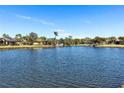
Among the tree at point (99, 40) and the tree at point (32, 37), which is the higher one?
the tree at point (32, 37)

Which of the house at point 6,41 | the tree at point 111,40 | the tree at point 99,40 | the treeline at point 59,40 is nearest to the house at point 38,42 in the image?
the treeline at point 59,40

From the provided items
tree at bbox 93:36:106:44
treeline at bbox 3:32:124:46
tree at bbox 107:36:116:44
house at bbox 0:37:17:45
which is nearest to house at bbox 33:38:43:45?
treeline at bbox 3:32:124:46

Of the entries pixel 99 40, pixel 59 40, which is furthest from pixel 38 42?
pixel 99 40

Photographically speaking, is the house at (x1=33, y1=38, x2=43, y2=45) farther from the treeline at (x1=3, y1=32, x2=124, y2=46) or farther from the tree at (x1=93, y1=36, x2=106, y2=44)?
the tree at (x1=93, y1=36, x2=106, y2=44)

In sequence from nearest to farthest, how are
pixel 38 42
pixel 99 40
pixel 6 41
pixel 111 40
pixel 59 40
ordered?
pixel 6 41 < pixel 38 42 < pixel 111 40 < pixel 99 40 < pixel 59 40

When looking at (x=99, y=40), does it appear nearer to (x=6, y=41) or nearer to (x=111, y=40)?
(x=111, y=40)

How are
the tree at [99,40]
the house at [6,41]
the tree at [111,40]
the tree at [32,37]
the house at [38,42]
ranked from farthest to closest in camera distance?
the tree at [99,40] < the tree at [111,40] < the house at [38,42] < the tree at [32,37] < the house at [6,41]

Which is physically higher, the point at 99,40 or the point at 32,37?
the point at 32,37

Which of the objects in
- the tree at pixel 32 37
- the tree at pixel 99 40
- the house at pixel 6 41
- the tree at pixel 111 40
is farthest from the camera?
the tree at pixel 99 40

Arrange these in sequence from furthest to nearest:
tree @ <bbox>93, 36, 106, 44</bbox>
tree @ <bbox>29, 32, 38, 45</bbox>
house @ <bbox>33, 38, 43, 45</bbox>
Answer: tree @ <bbox>93, 36, 106, 44</bbox>
house @ <bbox>33, 38, 43, 45</bbox>
tree @ <bbox>29, 32, 38, 45</bbox>

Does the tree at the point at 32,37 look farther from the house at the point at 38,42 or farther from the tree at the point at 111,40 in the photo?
the tree at the point at 111,40
